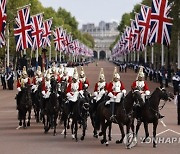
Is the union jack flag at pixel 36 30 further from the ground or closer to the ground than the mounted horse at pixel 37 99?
further from the ground

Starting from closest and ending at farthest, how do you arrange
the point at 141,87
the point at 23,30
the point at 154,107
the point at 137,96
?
1. the point at 137,96
2. the point at 154,107
3. the point at 141,87
4. the point at 23,30

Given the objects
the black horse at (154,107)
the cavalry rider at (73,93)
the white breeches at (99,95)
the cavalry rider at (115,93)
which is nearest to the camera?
the black horse at (154,107)

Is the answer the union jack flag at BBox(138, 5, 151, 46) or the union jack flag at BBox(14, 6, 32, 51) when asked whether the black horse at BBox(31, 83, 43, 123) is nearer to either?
the union jack flag at BBox(14, 6, 32, 51)

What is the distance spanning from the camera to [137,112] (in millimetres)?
17219

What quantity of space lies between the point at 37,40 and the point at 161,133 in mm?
29029

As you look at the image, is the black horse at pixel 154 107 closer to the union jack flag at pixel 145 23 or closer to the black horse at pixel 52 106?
the black horse at pixel 52 106

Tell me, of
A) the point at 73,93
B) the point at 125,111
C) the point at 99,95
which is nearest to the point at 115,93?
the point at 125,111

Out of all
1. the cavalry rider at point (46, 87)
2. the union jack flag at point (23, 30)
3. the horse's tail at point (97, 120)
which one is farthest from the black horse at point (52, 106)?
the union jack flag at point (23, 30)

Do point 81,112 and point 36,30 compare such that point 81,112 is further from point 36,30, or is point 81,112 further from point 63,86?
point 36,30

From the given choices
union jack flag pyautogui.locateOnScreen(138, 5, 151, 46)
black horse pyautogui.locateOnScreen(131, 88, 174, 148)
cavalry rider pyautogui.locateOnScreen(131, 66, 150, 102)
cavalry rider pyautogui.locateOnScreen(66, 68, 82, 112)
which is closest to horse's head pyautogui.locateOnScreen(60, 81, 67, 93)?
cavalry rider pyautogui.locateOnScreen(66, 68, 82, 112)

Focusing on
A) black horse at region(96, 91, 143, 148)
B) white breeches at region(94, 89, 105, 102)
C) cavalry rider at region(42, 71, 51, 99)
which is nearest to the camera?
black horse at region(96, 91, 143, 148)

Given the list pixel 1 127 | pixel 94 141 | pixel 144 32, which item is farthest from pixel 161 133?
pixel 144 32

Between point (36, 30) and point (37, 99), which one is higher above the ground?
point (36, 30)

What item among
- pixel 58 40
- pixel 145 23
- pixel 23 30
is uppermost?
pixel 145 23
